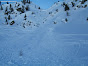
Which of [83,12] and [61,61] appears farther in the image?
[83,12]

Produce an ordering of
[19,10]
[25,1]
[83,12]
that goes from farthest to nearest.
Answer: [25,1], [19,10], [83,12]

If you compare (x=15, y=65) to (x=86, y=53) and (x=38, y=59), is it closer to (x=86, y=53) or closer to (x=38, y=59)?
(x=38, y=59)

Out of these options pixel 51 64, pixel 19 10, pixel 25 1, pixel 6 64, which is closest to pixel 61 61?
pixel 51 64

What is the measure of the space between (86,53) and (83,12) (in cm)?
464

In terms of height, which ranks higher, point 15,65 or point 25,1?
point 25,1

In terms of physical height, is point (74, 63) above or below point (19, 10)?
below

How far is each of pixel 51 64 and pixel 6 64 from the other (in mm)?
1055

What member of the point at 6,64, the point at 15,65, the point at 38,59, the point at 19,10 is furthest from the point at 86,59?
the point at 19,10

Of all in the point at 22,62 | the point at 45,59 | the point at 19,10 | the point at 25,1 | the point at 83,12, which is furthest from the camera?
the point at 25,1

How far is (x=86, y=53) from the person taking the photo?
2418mm

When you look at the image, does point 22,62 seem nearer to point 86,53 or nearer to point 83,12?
point 86,53

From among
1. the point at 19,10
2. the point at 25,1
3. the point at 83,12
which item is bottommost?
the point at 83,12

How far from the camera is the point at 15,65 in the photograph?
1887mm

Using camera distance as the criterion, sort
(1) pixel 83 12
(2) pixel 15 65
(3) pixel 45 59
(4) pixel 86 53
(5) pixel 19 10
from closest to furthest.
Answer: (2) pixel 15 65 < (3) pixel 45 59 < (4) pixel 86 53 < (1) pixel 83 12 < (5) pixel 19 10
